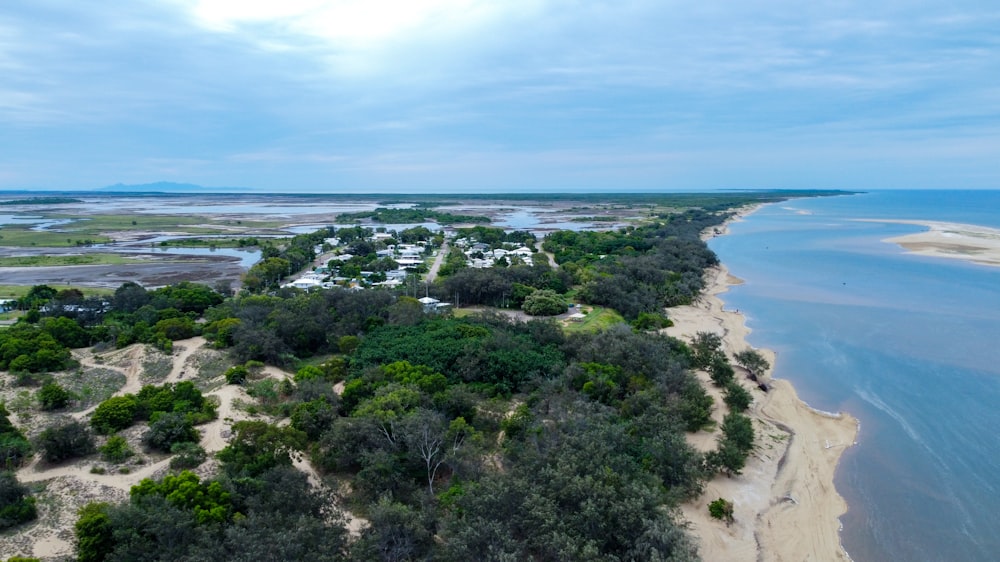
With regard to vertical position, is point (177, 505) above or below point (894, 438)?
above

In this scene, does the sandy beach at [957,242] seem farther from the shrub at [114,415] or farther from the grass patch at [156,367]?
the shrub at [114,415]

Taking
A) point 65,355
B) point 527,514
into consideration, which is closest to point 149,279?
point 65,355

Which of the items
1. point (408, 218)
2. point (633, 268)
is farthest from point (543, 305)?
point (408, 218)

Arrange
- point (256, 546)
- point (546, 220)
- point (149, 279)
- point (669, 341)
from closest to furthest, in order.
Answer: point (256, 546) < point (669, 341) < point (149, 279) < point (546, 220)

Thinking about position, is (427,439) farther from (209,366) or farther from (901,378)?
(901,378)

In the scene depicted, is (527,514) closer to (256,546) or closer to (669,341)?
(256,546)

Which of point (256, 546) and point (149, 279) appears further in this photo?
point (149, 279)
